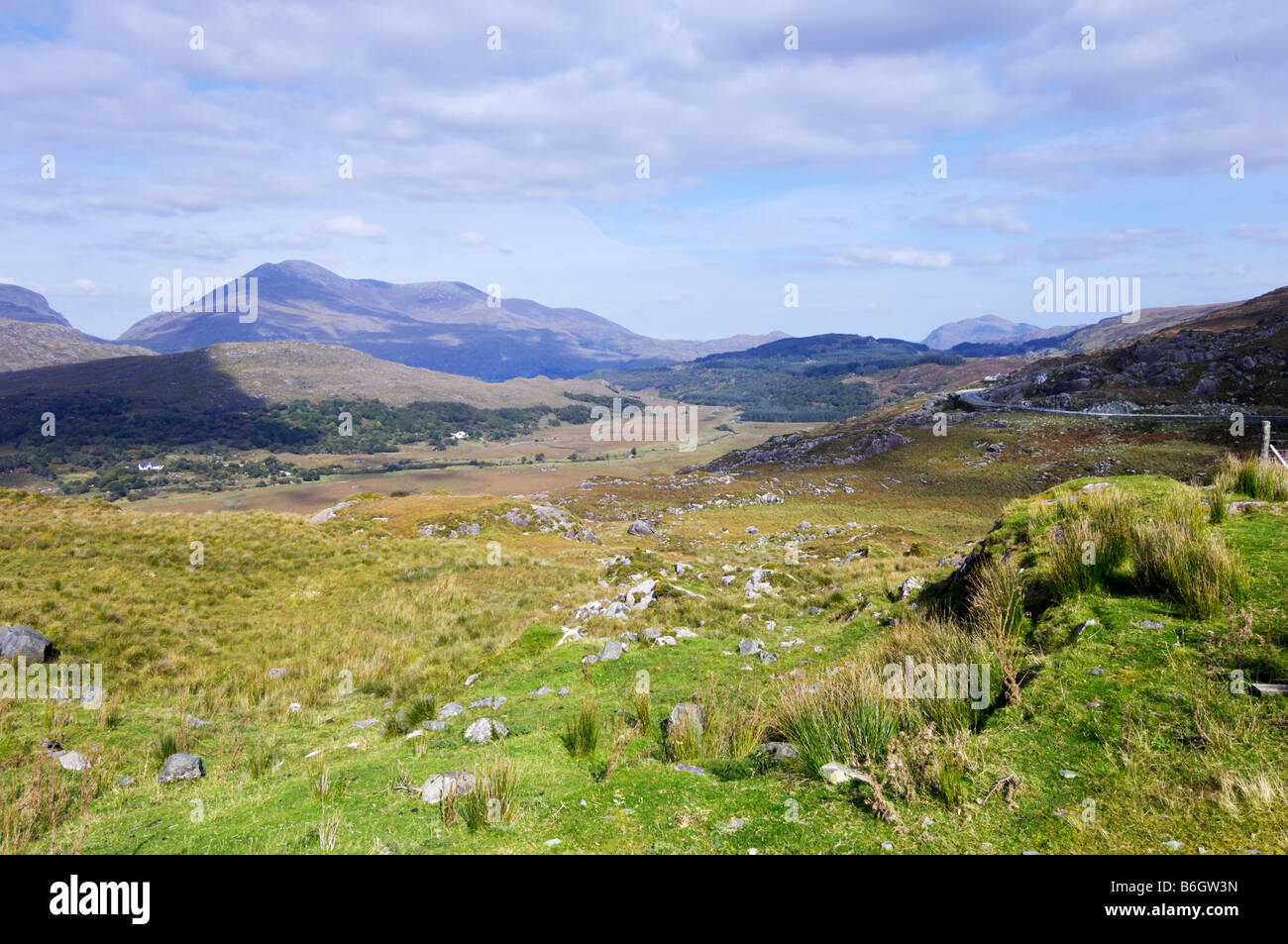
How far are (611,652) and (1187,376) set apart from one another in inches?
4304

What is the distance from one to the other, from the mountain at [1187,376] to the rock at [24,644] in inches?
3742

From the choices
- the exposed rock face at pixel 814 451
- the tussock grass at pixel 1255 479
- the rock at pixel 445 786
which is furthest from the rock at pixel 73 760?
the exposed rock face at pixel 814 451

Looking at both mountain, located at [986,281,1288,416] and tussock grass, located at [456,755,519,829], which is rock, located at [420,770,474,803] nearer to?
tussock grass, located at [456,755,519,829]

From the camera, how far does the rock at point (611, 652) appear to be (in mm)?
12992

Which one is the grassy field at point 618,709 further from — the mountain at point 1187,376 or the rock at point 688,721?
the mountain at point 1187,376

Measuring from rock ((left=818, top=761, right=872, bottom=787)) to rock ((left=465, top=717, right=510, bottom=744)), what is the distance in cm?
508

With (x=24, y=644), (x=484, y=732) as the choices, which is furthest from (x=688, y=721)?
(x=24, y=644)

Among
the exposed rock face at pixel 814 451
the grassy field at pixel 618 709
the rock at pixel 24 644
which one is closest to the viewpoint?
the grassy field at pixel 618 709

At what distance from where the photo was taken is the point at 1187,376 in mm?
86250

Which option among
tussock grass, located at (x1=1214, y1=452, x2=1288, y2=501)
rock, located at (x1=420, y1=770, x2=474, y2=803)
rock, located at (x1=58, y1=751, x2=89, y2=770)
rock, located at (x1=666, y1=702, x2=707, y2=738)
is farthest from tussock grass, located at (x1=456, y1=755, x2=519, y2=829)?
tussock grass, located at (x1=1214, y1=452, x2=1288, y2=501)

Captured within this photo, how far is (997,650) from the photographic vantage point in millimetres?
7051

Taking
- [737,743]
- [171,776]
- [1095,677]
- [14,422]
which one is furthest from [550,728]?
[14,422]
